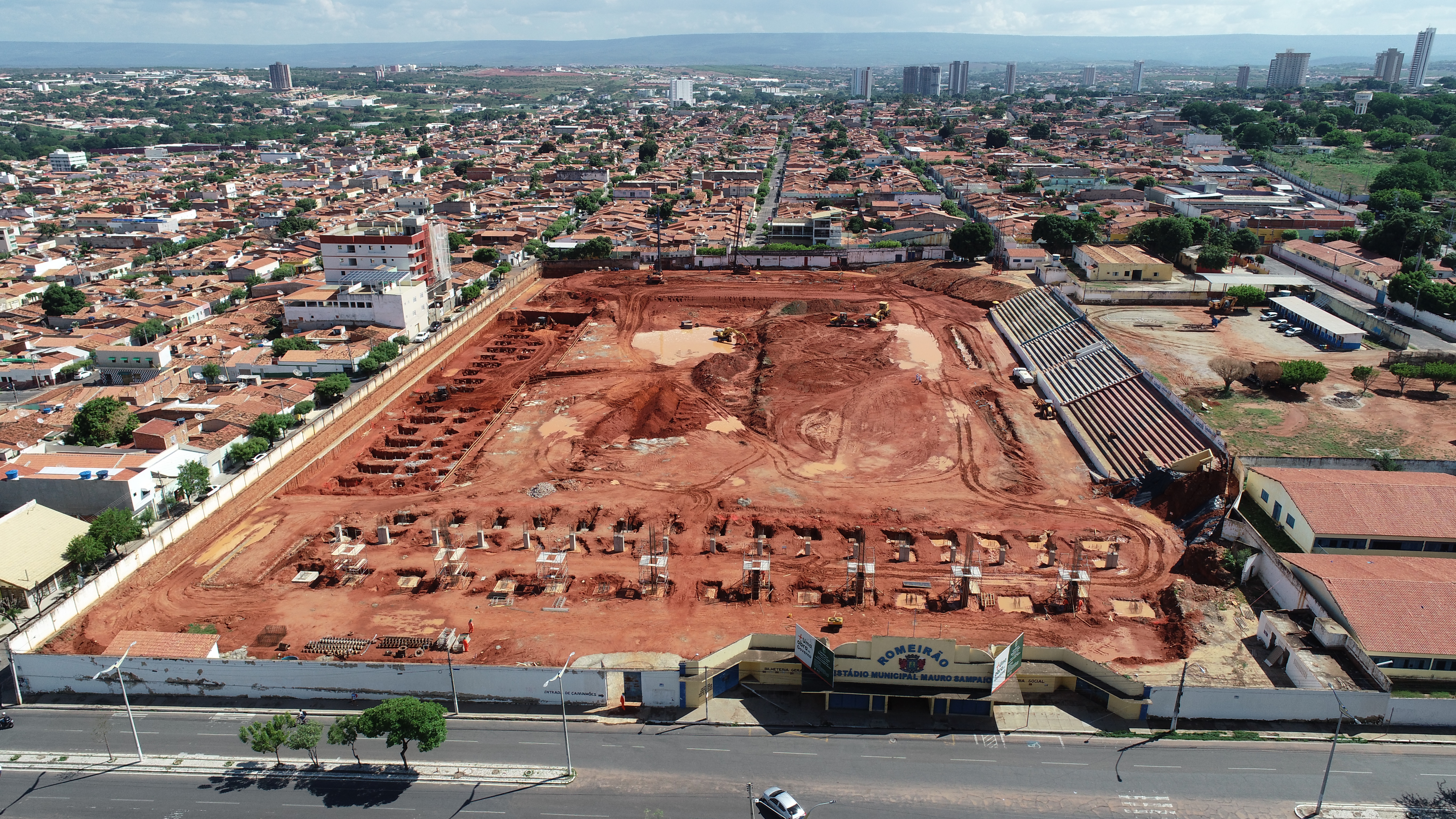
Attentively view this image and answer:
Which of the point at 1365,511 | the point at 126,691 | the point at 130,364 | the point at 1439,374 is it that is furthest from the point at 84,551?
the point at 1439,374

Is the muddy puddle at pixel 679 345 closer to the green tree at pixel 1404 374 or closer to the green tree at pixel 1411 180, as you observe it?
the green tree at pixel 1404 374

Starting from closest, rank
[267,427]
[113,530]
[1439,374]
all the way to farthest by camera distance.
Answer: [113,530]
[267,427]
[1439,374]

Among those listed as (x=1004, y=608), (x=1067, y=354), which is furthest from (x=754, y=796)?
(x=1067, y=354)

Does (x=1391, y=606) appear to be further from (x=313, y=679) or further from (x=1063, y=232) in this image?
(x=1063, y=232)

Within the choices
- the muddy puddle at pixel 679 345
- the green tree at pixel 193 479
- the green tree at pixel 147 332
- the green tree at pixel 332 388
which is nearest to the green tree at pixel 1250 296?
the muddy puddle at pixel 679 345

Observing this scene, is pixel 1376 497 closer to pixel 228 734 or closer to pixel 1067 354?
pixel 1067 354

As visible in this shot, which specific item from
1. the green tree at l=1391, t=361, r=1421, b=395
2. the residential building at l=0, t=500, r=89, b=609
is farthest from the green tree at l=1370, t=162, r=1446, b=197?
the residential building at l=0, t=500, r=89, b=609

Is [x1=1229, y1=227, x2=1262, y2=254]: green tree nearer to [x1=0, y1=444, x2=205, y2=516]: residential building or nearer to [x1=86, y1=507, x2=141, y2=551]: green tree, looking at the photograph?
[x1=0, y1=444, x2=205, y2=516]: residential building
